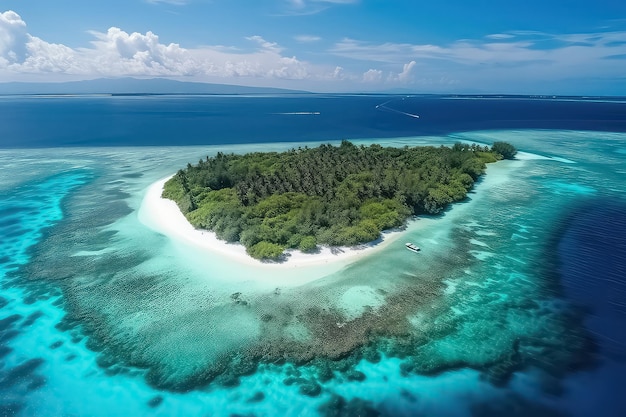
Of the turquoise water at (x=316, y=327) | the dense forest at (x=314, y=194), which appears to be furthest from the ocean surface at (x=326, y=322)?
the dense forest at (x=314, y=194)

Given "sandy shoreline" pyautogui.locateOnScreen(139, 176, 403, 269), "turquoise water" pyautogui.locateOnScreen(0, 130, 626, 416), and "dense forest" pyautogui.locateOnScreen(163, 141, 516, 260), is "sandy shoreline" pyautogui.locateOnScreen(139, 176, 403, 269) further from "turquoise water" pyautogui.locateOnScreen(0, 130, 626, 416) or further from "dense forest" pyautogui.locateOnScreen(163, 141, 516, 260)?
"turquoise water" pyautogui.locateOnScreen(0, 130, 626, 416)

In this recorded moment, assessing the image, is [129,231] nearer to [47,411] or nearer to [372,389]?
[47,411]

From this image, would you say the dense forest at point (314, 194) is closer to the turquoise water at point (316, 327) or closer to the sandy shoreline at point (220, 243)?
the sandy shoreline at point (220, 243)

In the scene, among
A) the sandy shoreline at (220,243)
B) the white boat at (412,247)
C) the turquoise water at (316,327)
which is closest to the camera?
the turquoise water at (316,327)

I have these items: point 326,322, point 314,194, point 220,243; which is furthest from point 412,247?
point 220,243

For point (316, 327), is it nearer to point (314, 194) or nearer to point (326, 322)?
point (326, 322)
